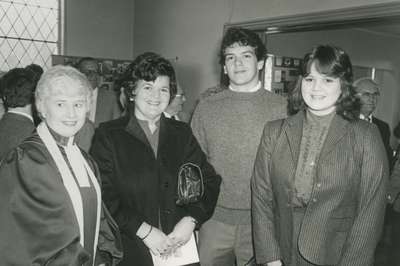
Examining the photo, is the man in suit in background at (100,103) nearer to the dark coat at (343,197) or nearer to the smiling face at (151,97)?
the smiling face at (151,97)

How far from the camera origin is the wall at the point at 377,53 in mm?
7336

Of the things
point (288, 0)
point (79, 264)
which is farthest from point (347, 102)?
point (288, 0)

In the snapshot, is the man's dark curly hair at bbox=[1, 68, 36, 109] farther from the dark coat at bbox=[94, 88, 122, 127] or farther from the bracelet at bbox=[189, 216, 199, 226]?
the dark coat at bbox=[94, 88, 122, 127]

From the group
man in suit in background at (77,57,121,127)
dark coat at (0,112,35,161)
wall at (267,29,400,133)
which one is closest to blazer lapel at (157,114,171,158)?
dark coat at (0,112,35,161)

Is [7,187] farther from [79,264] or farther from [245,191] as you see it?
[245,191]

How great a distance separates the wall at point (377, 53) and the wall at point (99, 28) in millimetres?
2839

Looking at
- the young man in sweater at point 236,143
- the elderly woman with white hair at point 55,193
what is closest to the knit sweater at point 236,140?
the young man in sweater at point 236,143

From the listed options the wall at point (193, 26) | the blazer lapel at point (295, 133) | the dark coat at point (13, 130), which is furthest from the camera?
the wall at point (193, 26)

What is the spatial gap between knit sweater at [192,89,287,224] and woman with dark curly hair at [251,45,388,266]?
25cm

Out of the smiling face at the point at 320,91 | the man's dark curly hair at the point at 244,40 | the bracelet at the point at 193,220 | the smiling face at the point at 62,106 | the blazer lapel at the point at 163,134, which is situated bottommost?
the bracelet at the point at 193,220

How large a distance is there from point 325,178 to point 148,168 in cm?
78

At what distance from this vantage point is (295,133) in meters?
1.85

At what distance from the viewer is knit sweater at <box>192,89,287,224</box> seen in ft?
7.04

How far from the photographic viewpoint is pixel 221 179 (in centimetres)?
211
